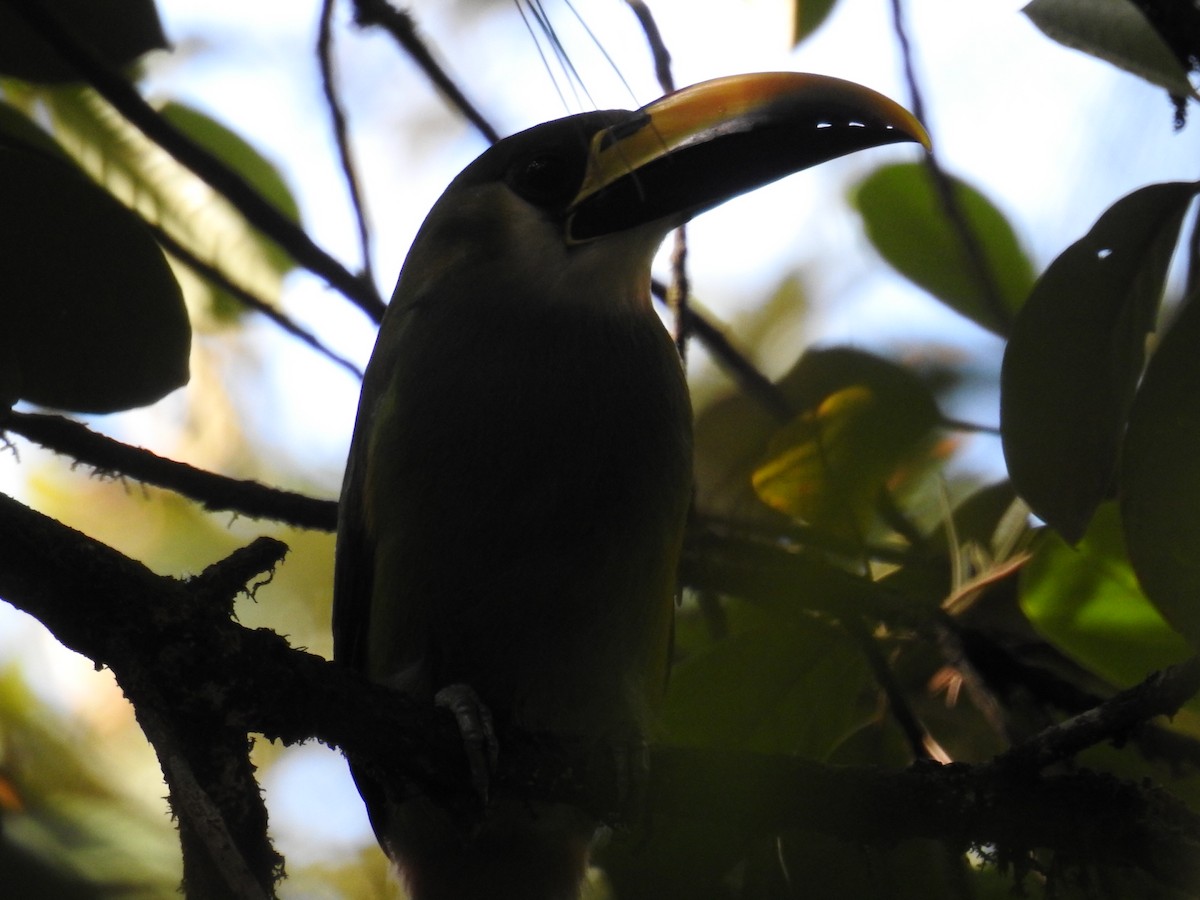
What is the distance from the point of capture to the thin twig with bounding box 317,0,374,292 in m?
3.26

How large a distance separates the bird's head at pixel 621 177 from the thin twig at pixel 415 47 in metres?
0.13

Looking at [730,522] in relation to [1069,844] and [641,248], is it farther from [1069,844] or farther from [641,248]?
[1069,844]

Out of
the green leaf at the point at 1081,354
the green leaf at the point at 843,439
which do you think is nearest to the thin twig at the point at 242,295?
the green leaf at the point at 843,439

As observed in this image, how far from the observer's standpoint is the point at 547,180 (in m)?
3.24

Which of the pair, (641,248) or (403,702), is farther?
(641,248)

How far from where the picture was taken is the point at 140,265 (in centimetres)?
233

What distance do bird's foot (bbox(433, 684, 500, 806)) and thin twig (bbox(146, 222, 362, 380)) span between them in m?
0.96

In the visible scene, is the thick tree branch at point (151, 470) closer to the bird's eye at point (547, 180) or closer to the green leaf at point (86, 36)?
the green leaf at point (86, 36)

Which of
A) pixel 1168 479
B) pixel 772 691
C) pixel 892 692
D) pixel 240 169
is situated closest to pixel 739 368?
pixel 772 691

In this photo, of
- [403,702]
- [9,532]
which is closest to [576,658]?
[403,702]

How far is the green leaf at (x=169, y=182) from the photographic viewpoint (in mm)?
3330

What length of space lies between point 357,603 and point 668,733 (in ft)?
2.45

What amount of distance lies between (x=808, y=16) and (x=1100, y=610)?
1.47m

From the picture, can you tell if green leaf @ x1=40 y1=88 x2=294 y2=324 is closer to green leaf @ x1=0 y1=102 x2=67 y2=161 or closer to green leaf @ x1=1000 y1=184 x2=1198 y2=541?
green leaf @ x1=0 y1=102 x2=67 y2=161
